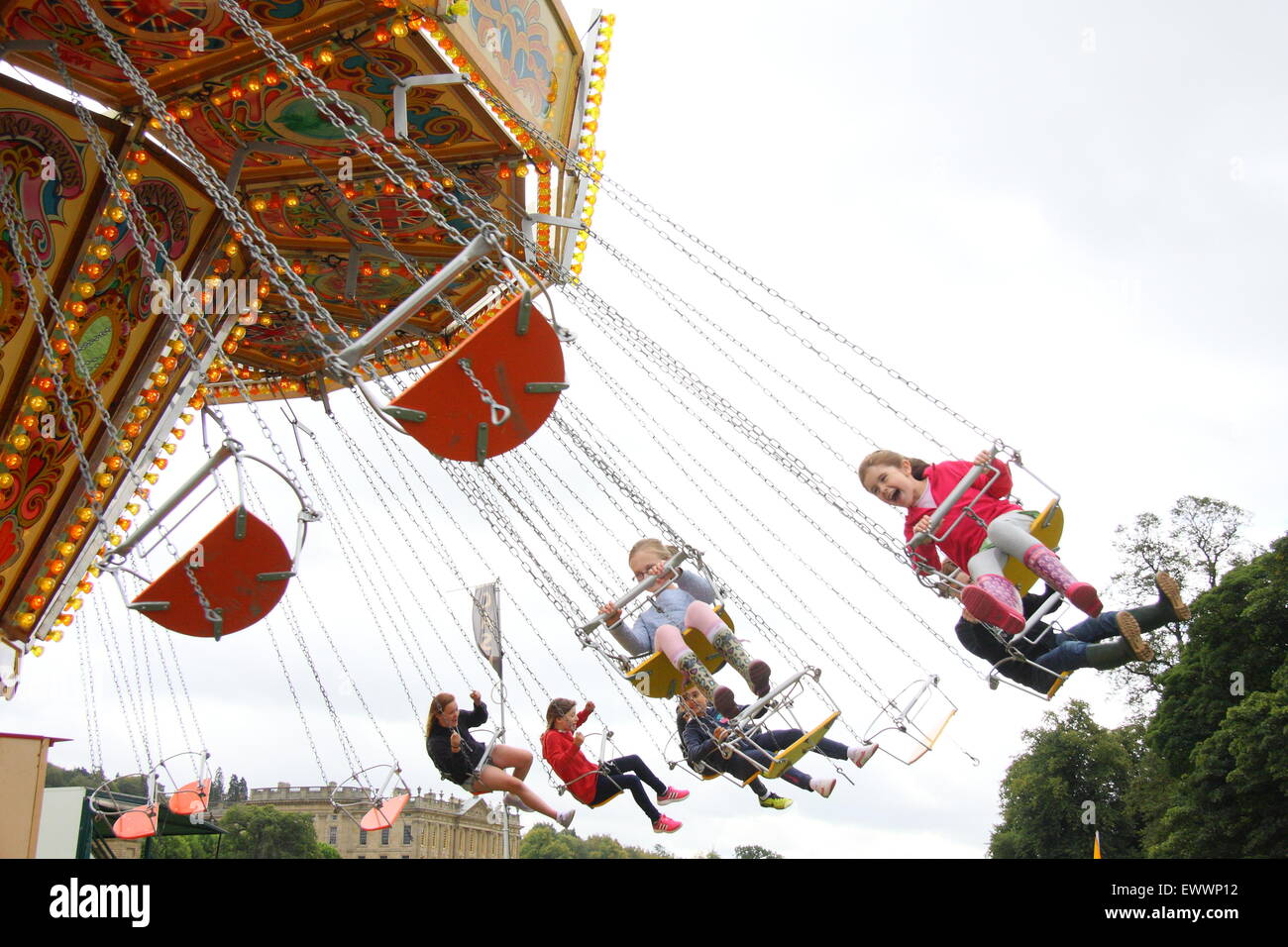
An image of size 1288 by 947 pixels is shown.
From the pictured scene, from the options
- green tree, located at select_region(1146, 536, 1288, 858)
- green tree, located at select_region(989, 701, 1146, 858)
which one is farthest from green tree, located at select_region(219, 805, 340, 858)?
green tree, located at select_region(1146, 536, 1288, 858)

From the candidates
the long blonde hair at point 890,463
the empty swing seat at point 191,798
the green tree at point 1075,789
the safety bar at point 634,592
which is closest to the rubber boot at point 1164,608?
the long blonde hair at point 890,463

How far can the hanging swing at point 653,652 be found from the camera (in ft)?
21.1

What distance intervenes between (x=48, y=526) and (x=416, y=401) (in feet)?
17.4

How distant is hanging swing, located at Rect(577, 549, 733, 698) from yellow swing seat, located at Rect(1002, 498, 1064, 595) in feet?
5.63

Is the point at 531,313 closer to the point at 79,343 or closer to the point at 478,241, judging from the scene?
the point at 478,241

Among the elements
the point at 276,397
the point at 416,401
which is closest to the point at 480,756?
the point at 416,401

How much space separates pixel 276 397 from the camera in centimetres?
1137

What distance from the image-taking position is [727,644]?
20.5 ft

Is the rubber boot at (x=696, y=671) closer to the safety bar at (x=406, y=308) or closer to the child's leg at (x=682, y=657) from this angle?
the child's leg at (x=682, y=657)

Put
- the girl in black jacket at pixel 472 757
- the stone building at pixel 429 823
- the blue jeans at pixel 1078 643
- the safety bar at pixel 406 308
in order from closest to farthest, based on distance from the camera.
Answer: the safety bar at pixel 406 308 < the blue jeans at pixel 1078 643 < the girl in black jacket at pixel 472 757 < the stone building at pixel 429 823

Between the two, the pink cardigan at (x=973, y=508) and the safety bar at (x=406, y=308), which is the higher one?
the safety bar at (x=406, y=308)

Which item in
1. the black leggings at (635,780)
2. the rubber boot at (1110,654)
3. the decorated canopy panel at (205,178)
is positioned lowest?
the black leggings at (635,780)

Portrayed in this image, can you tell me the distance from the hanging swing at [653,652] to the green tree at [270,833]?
3213 cm

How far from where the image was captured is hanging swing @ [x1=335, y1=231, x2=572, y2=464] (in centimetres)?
489
